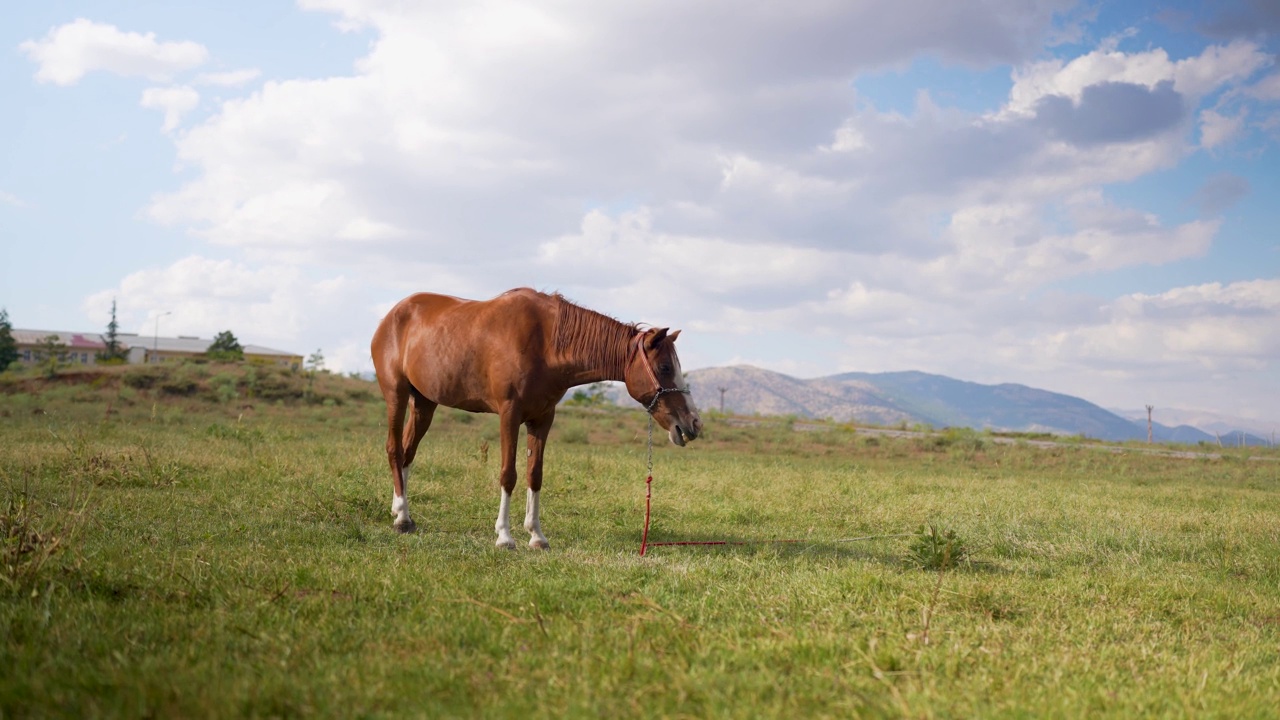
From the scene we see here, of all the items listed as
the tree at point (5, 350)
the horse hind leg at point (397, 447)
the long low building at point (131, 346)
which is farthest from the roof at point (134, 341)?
the horse hind leg at point (397, 447)

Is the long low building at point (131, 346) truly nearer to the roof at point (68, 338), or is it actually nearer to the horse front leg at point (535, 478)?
the roof at point (68, 338)

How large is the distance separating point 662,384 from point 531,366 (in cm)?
129

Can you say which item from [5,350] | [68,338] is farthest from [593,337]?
[68,338]

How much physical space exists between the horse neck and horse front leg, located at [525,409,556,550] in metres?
0.51

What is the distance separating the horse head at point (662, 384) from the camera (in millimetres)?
8062

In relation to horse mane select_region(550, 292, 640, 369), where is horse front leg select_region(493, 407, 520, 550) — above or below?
below

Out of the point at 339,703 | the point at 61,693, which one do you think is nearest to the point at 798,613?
the point at 339,703

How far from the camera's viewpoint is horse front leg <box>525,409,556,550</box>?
798 cm

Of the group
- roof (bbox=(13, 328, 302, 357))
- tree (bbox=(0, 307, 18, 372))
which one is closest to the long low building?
roof (bbox=(13, 328, 302, 357))

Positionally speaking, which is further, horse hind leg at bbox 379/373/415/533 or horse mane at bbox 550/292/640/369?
horse hind leg at bbox 379/373/415/533

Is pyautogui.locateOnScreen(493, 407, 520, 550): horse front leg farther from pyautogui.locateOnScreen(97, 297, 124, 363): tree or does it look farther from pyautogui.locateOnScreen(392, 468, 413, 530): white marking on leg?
pyautogui.locateOnScreen(97, 297, 124, 363): tree

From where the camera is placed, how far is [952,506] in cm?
1158

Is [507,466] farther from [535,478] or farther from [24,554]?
[24,554]

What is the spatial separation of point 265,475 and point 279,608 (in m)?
7.31
